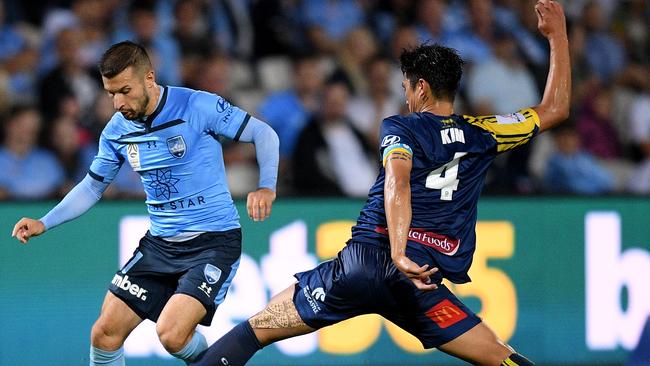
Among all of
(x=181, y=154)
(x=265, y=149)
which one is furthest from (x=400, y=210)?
(x=181, y=154)

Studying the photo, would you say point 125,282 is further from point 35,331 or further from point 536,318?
point 536,318

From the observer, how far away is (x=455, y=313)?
548 centimetres

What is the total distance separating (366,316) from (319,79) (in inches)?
91.1

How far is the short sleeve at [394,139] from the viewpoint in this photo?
5273 millimetres

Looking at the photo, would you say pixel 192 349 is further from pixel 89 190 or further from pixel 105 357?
pixel 89 190

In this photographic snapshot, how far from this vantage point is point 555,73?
589 centimetres

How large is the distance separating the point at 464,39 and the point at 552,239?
262 centimetres

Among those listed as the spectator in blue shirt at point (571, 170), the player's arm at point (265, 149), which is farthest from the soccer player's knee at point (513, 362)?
the spectator in blue shirt at point (571, 170)

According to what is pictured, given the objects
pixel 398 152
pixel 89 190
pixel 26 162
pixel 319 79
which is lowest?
pixel 89 190

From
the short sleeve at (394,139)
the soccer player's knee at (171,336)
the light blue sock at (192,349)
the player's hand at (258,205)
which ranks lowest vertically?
the light blue sock at (192,349)

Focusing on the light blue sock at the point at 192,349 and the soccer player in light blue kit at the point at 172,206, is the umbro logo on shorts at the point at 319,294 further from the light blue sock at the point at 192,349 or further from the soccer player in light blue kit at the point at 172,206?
the light blue sock at the point at 192,349

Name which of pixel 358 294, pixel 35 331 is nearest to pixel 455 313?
pixel 358 294

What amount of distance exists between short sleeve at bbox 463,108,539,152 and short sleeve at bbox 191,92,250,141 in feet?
4.16

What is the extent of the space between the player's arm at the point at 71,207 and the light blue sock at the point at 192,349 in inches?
38.3
